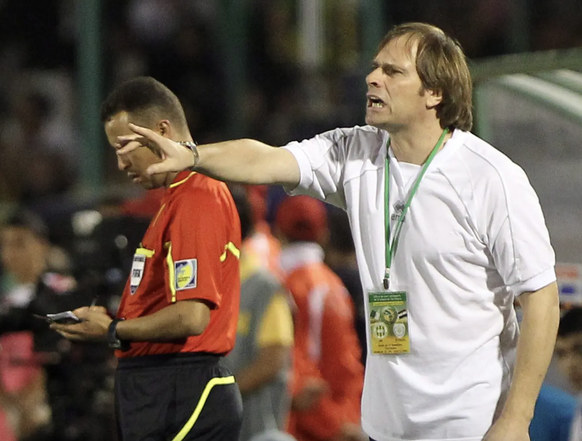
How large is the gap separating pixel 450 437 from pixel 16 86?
30.5 feet

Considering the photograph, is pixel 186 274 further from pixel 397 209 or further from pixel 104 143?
pixel 104 143

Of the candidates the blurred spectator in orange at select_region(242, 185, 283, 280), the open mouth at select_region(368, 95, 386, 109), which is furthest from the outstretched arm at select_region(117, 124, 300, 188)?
the blurred spectator in orange at select_region(242, 185, 283, 280)

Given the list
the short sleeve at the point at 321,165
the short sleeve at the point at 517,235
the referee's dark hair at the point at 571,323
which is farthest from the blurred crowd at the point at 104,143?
the short sleeve at the point at 517,235

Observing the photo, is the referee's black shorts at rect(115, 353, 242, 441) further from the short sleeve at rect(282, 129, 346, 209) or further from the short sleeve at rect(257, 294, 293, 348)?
the short sleeve at rect(257, 294, 293, 348)

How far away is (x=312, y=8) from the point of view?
10.6m

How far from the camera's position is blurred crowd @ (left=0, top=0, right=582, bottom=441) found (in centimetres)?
571

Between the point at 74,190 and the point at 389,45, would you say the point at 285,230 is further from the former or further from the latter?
the point at 74,190

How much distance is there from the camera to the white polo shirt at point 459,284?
2.88 m

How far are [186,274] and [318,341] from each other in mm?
2370

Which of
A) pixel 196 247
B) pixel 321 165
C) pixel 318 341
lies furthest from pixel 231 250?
pixel 318 341

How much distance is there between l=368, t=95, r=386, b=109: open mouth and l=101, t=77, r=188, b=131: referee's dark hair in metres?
0.90

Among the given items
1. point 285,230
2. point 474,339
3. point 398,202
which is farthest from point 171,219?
point 285,230

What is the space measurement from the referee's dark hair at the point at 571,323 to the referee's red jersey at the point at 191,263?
1.35 m

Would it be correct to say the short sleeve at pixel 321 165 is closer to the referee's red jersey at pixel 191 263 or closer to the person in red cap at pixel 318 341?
the referee's red jersey at pixel 191 263
